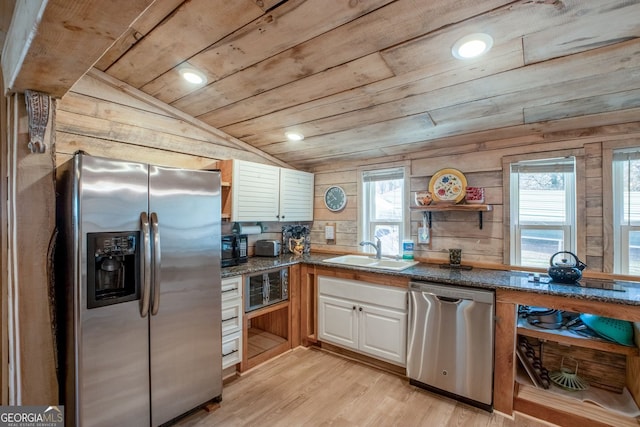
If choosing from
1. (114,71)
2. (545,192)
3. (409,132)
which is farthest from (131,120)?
(545,192)

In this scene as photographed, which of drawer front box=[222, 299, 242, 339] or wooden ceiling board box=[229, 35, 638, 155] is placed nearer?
wooden ceiling board box=[229, 35, 638, 155]

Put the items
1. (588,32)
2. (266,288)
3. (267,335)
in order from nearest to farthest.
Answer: (588,32) < (266,288) < (267,335)

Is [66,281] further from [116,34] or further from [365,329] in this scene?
[365,329]

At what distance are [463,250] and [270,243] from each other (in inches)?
75.6

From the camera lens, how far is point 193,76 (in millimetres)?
2107

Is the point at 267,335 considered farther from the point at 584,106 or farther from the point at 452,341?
the point at 584,106

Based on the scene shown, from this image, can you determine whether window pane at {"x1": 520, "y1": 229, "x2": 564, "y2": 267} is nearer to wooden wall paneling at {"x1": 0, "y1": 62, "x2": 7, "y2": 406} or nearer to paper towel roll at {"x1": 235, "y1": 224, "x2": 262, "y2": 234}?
paper towel roll at {"x1": 235, "y1": 224, "x2": 262, "y2": 234}

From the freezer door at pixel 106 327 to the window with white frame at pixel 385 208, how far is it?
2295 millimetres

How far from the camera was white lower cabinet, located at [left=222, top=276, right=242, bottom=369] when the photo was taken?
7.98 feet

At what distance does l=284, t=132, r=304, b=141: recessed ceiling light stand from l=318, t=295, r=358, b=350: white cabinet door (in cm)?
158

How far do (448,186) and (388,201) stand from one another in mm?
720

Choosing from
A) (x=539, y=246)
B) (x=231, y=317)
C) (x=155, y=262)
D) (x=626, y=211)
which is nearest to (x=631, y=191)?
(x=626, y=211)

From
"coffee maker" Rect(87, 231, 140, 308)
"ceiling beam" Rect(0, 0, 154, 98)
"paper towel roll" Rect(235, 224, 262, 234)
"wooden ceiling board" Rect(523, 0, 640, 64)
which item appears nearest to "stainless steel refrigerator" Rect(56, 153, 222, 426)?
"coffee maker" Rect(87, 231, 140, 308)

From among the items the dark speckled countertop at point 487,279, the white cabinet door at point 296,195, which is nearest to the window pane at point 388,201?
the dark speckled countertop at point 487,279
